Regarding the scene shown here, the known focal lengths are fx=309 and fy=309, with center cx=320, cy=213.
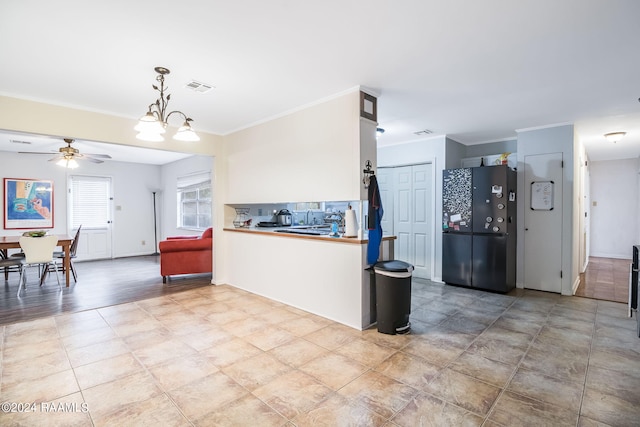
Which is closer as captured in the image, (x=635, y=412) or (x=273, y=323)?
(x=635, y=412)

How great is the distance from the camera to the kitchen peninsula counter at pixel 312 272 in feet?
10.5

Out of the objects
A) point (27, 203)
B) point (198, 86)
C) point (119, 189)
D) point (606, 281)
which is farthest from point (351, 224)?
point (27, 203)

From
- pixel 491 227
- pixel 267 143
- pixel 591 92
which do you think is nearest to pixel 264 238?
pixel 267 143

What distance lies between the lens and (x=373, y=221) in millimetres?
3188

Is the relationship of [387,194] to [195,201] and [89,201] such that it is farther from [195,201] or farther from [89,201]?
[89,201]

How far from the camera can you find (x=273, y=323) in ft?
10.9

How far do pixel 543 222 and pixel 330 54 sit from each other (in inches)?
161

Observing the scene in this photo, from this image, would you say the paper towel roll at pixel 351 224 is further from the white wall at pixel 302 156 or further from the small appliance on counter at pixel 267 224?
the small appliance on counter at pixel 267 224

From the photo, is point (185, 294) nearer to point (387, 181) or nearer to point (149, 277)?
point (149, 277)

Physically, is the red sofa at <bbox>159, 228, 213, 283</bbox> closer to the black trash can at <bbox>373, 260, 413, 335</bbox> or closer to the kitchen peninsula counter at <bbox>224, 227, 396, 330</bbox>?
the kitchen peninsula counter at <bbox>224, 227, 396, 330</bbox>

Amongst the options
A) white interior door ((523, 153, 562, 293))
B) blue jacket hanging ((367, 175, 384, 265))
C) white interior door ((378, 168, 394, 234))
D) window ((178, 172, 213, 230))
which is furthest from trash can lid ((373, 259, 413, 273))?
window ((178, 172, 213, 230))

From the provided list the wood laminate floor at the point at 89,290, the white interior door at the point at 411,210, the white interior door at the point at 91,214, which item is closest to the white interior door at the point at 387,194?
the white interior door at the point at 411,210

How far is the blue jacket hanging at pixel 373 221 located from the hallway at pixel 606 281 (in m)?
3.37

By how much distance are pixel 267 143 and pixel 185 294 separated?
8.15ft
